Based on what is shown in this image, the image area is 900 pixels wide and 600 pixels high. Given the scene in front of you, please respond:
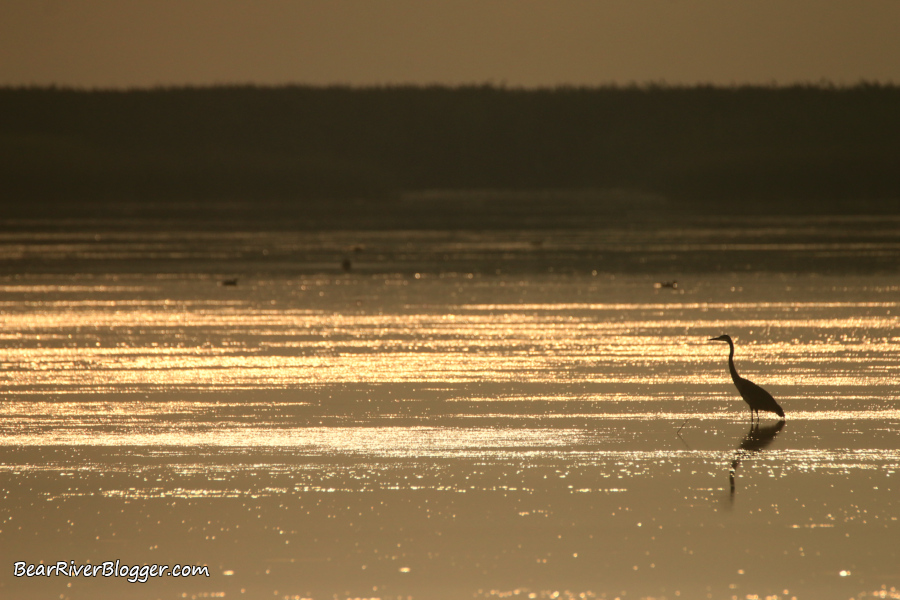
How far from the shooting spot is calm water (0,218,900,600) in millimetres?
6270

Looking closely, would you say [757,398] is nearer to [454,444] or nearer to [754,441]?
[754,441]

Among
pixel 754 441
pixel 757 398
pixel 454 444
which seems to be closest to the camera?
pixel 454 444

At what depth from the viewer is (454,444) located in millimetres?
8766

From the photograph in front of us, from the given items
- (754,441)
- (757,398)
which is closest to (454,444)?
(754,441)

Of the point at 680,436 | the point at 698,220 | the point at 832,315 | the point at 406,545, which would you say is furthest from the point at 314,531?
the point at 698,220

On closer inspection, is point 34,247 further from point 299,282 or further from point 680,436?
point 680,436

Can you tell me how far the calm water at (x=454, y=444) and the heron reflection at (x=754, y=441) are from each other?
1.4 inches

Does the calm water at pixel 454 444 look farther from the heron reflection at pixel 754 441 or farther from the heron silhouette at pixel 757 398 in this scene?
the heron silhouette at pixel 757 398

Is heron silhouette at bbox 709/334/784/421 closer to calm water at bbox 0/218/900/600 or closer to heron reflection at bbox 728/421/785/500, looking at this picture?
heron reflection at bbox 728/421/785/500

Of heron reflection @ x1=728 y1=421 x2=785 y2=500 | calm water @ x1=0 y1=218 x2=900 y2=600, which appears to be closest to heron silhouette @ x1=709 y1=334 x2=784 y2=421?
heron reflection @ x1=728 y1=421 x2=785 y2=500

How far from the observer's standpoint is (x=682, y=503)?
7.30m

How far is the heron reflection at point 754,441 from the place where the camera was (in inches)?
326

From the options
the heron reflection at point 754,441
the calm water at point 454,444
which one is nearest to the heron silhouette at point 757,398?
the heron reflection at point 754,441

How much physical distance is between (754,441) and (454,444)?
198cm
